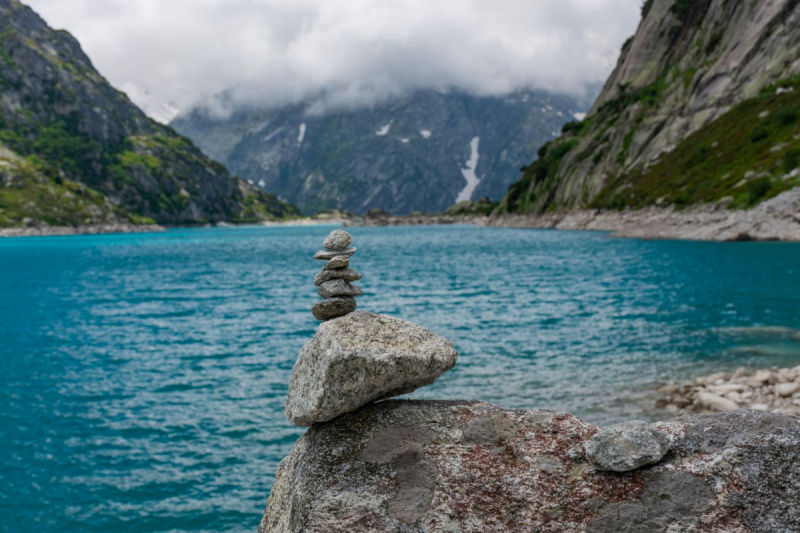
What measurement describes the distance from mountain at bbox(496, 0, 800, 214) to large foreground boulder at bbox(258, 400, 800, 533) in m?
97.8

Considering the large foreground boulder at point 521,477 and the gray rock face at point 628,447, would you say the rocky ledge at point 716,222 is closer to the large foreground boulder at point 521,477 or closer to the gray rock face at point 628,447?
the large foreground boulder at point 521,477

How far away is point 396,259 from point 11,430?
310 feet

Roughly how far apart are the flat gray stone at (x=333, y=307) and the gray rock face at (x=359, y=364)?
0.68m

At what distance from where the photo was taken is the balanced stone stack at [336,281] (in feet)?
31.5

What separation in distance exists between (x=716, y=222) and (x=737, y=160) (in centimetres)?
1891

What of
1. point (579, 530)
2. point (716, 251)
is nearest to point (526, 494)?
point (579, 530)

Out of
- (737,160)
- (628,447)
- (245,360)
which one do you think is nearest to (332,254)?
(628,447)

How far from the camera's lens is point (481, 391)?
2577 cm

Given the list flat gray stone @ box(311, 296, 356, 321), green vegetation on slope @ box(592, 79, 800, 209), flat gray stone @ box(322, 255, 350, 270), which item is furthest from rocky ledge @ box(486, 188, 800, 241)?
flat gray stone @ box(311, 296, 356, 321)

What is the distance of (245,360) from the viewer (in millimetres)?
34688

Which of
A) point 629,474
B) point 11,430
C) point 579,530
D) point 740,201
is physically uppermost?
point 740,201

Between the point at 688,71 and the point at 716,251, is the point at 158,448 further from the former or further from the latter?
the point at 688,71

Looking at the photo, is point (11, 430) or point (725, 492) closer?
point (725, 492)

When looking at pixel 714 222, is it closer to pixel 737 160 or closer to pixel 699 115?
pixel 737 160
